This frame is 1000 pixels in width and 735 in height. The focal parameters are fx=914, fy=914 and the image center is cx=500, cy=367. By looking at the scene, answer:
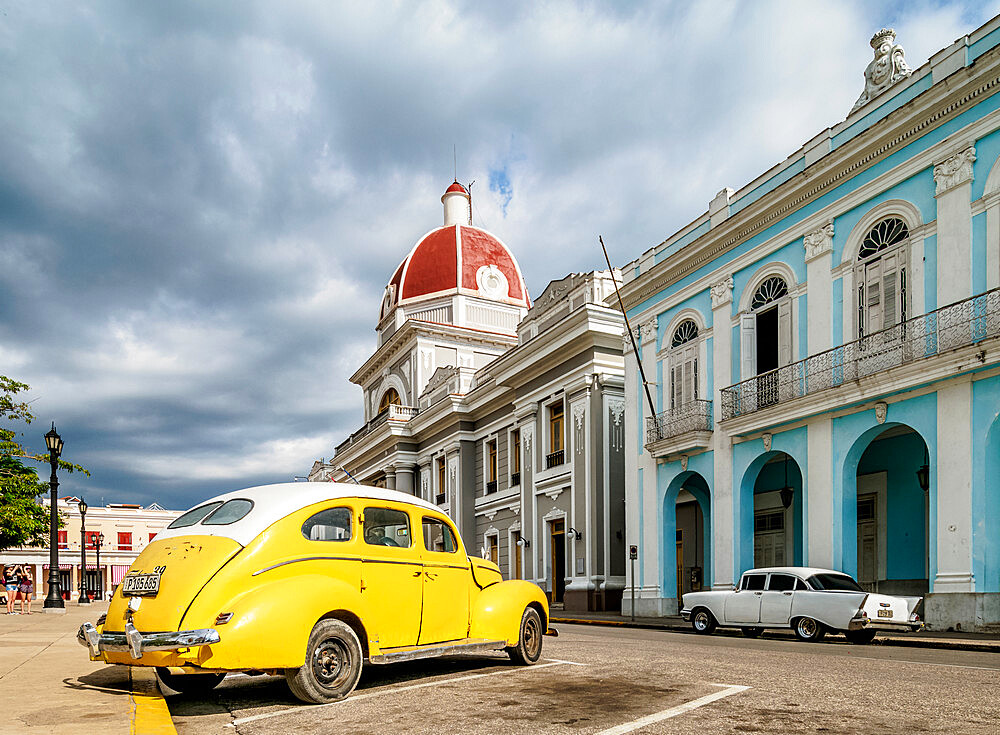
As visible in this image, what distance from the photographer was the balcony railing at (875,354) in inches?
617

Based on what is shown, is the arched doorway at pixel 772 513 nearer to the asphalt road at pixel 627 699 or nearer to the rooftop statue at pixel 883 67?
the rooftop statue at pixel 883 67

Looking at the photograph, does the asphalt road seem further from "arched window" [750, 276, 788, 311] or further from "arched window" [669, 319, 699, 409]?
"arched window" [669, 319, 699, 409]

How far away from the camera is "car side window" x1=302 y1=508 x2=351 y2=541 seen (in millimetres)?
7699

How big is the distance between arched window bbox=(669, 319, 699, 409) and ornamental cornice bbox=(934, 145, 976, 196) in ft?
26.3

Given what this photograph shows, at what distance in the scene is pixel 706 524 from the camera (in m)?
25.6

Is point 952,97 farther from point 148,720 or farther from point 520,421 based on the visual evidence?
point 520,421

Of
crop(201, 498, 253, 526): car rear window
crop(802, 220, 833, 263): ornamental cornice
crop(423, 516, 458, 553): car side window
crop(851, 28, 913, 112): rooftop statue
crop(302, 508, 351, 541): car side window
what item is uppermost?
crop(851, 28, 913, 112): rooftop statue

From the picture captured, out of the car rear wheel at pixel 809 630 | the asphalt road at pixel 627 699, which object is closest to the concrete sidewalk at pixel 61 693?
the asphalt road at pixel 627 699

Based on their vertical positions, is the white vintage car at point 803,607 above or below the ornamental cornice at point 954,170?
below

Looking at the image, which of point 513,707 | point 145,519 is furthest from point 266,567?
point 145,519

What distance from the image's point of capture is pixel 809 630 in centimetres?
1550

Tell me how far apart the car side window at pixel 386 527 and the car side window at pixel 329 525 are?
199mm

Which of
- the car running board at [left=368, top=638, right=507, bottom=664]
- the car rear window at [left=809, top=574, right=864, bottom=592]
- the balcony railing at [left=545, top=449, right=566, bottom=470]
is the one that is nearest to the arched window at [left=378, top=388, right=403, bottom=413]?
the balcony railing at [left=545, top=449, right=566, bottom=470]

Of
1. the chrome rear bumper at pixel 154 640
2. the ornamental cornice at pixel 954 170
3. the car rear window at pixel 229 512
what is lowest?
the chrome rear bumper at pixel 154 640
